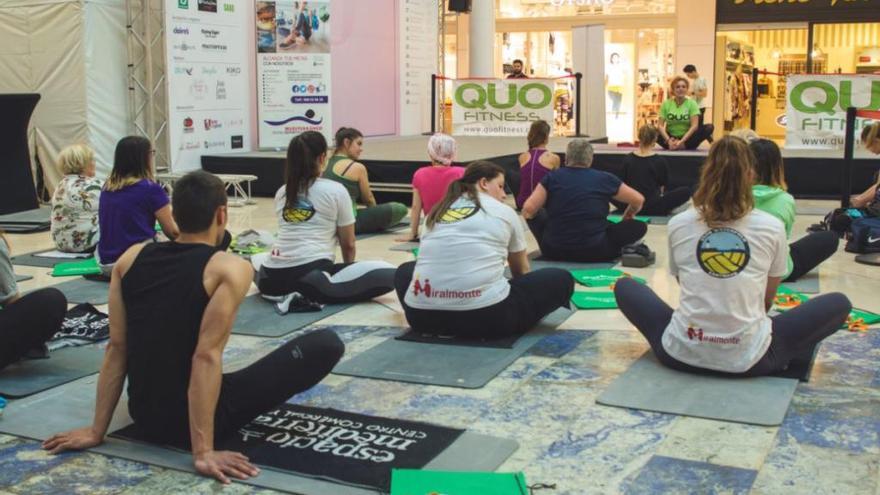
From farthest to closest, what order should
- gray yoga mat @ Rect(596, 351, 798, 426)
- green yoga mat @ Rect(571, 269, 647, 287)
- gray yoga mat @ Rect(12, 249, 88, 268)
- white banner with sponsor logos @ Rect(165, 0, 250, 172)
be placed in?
white banner with sponsor logos @ Rect(165, 0, 250, 172) → gray yoga mat @ Rect(12, 249, 88, 268) → green yoga mat @ Rect(571, 269, 647, 287) → gray yoga mat @ Rect(596, 351, 798, 426)

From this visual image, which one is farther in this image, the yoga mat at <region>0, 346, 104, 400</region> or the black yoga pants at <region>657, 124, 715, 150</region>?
the black yoga pants at <region>657, 124, 715, 150</region>

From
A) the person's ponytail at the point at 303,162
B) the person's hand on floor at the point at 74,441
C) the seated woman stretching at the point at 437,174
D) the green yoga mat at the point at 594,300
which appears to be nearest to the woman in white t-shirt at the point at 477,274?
the green yoga mat at the point at 594,300

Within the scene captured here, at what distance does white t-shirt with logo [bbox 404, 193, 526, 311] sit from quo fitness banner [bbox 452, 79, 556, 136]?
8.17m

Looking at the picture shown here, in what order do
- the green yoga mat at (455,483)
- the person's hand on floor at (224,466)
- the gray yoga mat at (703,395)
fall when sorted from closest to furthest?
1. the green yoga mat at (455,483)
2. the person's hand on floor at (224,466)
3. the gray yoga mat at (703,395)

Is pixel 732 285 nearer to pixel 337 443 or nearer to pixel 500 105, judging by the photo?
pixel 337 443

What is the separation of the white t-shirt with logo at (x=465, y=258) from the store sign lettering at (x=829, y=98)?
7387 millimetres

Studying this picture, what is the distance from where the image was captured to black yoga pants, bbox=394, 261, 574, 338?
473cm

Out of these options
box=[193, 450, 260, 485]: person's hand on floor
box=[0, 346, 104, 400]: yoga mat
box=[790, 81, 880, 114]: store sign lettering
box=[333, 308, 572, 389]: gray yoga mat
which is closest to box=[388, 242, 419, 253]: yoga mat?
box=[333, 308, 572, 389]: gray yoga mat

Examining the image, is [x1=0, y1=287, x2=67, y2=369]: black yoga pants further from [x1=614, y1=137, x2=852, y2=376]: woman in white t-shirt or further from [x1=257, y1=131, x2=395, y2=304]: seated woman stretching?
[x1=614, y1=137, x2=852, y2=376]: woman in white t-shirt

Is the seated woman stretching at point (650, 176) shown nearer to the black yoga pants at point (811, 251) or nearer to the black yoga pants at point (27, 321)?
the black yoga pants at point (811, 251)

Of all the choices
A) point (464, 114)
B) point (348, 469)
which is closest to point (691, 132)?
point (464, 114)

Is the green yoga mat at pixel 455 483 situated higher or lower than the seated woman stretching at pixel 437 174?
lower

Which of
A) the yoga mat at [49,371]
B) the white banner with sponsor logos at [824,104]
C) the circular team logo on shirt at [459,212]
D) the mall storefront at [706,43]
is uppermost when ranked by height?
the mall storefront at [706,43]

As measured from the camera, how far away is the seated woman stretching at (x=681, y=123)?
1172cm
